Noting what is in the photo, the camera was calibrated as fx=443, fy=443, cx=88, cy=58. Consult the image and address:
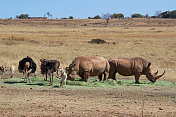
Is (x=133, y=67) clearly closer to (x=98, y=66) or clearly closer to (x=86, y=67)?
(x=98, y=66)

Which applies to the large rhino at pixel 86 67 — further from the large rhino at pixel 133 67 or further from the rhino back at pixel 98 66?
the large rhino at pixel 133 67

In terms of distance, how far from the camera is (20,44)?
37.7 meters

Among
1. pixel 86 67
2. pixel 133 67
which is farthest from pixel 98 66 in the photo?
pixel 133 67

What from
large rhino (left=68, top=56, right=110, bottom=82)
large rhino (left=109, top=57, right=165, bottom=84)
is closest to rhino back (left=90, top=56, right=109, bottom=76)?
large rhino (left=68, top=56, right=110, bottom=82)

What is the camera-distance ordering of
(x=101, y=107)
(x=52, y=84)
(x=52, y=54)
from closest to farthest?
(x=101, y=107)
(x=52, y=84)
(x=52, y=54)

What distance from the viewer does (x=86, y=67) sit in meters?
20.7

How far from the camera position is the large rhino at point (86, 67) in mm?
20281

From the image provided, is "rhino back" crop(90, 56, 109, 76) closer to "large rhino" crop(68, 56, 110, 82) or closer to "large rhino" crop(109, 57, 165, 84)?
"large rhino" crop(68, 56, 110, 82)

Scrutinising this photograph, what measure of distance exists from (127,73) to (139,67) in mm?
728

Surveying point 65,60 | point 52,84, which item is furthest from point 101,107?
point 65,60

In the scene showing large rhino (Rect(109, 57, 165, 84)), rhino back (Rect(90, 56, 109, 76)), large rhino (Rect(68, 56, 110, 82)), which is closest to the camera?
large rhino (Rect(68, 56, 110, 82))

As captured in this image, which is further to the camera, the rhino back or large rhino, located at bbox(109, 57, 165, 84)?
large rhino, located at bbox(109, 57, 165, 84)

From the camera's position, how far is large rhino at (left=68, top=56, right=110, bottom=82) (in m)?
20.3

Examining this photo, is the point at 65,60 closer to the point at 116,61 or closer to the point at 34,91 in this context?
the point at 116,61
